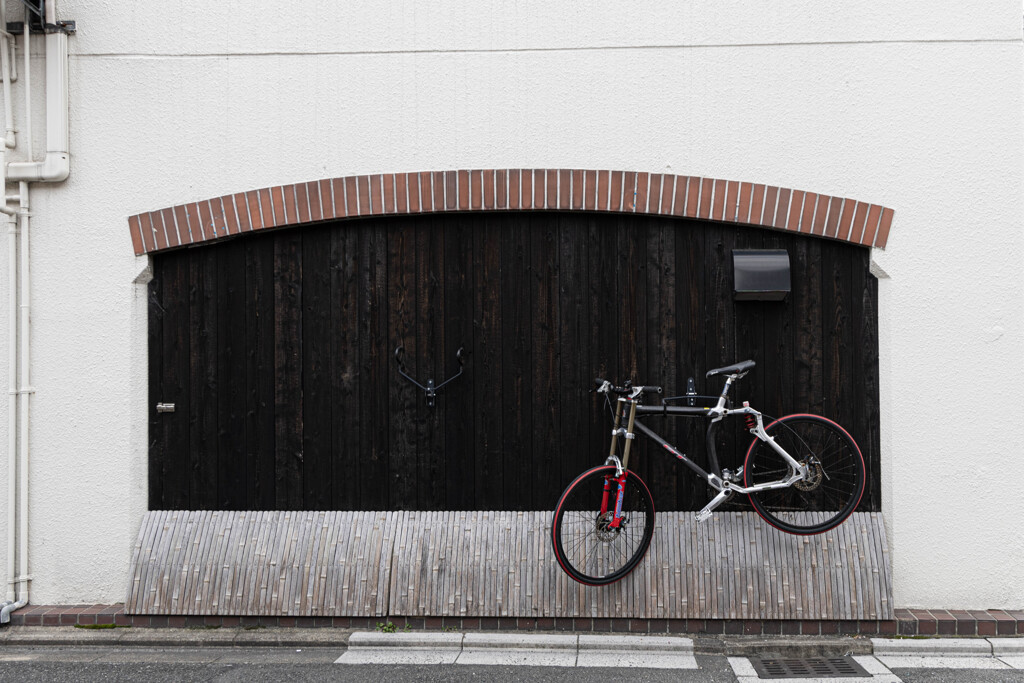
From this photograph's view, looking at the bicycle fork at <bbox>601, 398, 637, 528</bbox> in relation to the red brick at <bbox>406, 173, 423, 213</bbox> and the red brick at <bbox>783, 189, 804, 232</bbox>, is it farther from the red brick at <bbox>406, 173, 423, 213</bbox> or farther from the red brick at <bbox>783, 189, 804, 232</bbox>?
the red brick at <bbox>406, 173, 423, 213</bbox>

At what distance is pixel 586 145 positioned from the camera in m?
5.05

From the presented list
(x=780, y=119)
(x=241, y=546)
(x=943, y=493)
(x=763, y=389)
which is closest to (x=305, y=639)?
(x=241, y=546)

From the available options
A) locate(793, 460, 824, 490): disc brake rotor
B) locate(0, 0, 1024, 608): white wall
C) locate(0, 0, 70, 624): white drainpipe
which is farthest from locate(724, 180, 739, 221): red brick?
locate(0, 0, 70, 624): white drainpipe

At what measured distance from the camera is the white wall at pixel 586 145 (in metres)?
4.95

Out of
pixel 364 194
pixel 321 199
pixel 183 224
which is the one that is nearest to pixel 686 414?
pixel 364 194

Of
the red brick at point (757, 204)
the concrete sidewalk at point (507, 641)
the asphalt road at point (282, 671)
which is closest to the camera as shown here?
the asphalt road at point (282, 671)

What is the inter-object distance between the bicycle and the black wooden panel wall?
189 millimetres

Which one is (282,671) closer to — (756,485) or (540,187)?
(756,485)

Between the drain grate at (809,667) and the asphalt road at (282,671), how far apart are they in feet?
0.64

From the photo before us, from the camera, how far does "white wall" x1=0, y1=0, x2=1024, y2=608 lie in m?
4.95

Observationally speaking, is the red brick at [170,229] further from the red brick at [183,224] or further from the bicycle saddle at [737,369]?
the bicycle saddle at [737,369]

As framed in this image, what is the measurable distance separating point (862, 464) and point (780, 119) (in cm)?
218

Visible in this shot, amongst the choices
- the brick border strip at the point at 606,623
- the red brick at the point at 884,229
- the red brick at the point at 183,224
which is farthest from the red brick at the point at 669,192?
the red brick at the point at 183,224

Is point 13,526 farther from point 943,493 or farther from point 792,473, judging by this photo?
point 943,493
